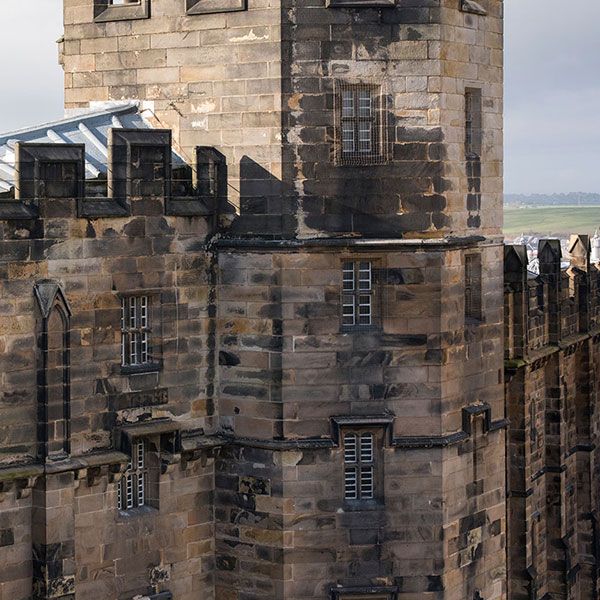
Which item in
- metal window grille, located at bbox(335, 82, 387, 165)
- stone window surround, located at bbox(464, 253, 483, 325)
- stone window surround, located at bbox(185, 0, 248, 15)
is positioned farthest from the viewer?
stone window surround, located at bbox(464, 253, 483, 325)

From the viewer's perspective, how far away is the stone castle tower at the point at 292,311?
1257 inches

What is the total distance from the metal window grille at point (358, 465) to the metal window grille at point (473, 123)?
21.9ft

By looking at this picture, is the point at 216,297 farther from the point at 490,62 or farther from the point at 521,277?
the point at 521,277

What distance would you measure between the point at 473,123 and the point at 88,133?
8.28 metres

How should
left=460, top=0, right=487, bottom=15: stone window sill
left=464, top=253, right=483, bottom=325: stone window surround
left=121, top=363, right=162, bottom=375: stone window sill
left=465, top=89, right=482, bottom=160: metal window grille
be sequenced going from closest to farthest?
left=121, top=363, right=162, bottom=375: stone window sill → left=460, top=0, right=487, bottom=15: stone window sill → left=465, top=89, right=482, bottom=160: metal window grille → left=464, top=253, right=483, bottom=325: stone window surround

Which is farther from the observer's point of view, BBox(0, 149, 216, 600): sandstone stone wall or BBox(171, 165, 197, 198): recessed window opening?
BBox(171, 165, 197, 198): recessed window opening

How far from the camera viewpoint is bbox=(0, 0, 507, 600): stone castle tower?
3192 cm

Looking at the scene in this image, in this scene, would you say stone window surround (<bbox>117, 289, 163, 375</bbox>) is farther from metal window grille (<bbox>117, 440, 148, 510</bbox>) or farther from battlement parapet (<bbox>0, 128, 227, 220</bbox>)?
battlement parapet (<bbox>0, 128, 227, 220</bbox>)

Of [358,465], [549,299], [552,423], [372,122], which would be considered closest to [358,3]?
[372,122]

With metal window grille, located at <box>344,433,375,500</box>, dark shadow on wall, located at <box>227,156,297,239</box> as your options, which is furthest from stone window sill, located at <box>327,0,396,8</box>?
metal window grille, located at <box>344,433,375,500</box>

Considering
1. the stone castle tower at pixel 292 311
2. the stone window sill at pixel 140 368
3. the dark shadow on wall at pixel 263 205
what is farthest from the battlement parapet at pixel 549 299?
the stone window sill at pixel 140 368

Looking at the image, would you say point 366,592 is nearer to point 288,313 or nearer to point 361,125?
point 288,313

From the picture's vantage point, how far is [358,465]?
1293 inches

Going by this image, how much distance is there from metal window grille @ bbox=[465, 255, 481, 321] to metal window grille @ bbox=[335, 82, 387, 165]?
152 inches
